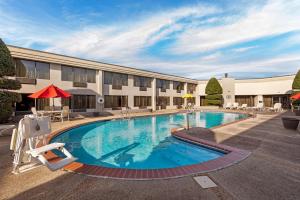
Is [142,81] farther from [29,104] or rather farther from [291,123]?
[291,123]

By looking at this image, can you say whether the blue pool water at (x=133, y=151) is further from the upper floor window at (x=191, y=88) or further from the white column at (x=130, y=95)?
the upper floor window at (x=191, y=88)

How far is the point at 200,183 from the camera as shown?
3.49m

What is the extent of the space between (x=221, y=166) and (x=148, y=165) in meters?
2.83

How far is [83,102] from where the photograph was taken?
60.3 feet

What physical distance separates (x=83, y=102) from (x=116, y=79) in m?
5.71

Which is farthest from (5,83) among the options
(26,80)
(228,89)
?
(228,89)

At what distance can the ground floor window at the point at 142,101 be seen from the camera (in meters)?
24.7

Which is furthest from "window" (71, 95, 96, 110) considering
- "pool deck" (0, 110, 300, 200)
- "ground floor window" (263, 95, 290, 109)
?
"ground floor window" (263, 95, 290, 109)

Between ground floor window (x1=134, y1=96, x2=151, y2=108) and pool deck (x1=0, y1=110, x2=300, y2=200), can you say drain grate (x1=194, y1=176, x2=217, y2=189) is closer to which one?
pool deck (x1=0, y1=110, x2=300, y2=200)

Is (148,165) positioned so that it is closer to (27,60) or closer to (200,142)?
(200,142)

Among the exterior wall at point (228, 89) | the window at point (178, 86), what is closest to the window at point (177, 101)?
the window at point (178, 86)

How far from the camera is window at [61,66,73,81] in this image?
55.2 ft

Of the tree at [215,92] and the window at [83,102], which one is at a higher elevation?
the tree at [215,92]

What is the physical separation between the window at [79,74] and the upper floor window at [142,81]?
8003mm
